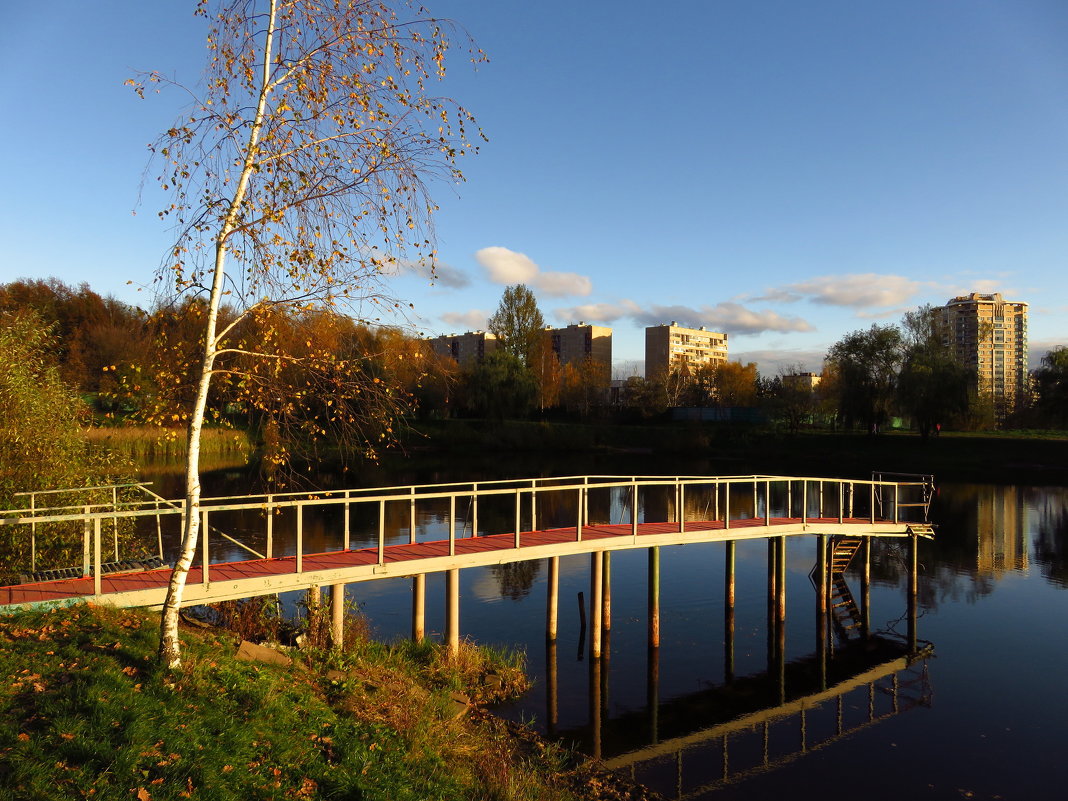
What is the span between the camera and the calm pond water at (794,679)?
12.4m

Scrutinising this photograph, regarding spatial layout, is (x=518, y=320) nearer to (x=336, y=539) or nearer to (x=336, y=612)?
(x=336, y=539)

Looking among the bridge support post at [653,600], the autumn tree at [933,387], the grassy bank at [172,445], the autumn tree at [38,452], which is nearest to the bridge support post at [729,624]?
the bridge support post at [653,600]

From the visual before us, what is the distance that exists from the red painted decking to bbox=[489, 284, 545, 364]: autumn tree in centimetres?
6805

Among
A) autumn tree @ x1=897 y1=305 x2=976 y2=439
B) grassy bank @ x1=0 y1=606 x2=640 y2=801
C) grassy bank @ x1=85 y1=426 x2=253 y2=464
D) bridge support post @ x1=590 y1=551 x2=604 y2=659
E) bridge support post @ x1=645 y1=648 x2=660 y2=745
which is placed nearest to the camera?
grassy bank @ x1=0 y1=606 x2=640 y2=801

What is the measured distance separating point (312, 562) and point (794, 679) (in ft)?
36.5

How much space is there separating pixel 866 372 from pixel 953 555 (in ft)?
133

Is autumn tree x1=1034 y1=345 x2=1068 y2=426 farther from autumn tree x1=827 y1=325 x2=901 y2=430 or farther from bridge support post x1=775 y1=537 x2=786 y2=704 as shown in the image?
bridge support post x1=775 y1=537 x2=786 y2=704

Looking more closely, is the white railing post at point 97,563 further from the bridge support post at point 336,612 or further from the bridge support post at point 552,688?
the bridge support post at point 552,688

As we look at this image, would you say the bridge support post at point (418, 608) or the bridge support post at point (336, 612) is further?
the bridge support post at point (418, 608)

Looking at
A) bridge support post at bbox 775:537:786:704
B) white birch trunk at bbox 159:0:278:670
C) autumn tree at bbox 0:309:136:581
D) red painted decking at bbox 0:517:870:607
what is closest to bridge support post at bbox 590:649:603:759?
red painted decking at bbox 0:517:870:607

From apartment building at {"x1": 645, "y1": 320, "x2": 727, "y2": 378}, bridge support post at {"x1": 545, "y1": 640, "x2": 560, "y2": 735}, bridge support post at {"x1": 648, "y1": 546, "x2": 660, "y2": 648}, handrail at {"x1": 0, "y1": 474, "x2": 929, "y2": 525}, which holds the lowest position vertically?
bridge support post at {"x1": 545, "y1": 640, "x2": 560, "y2": 735}

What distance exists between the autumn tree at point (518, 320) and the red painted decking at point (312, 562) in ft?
223

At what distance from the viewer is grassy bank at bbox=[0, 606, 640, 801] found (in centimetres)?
621

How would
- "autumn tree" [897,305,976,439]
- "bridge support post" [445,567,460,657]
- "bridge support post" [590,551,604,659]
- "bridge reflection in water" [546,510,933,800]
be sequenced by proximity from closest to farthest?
"bridge reflection in water" [546,510,933,800] → "bridge support post" [445,567,460,657] → "bridge support post" [590,551,604,659] → "autumn tree" [897,305,976,439]
